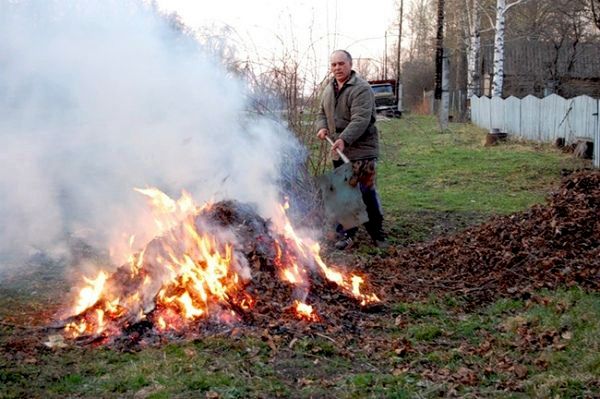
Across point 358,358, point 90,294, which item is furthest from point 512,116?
point 358,358

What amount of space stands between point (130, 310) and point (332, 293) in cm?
152

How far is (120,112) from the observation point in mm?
6211

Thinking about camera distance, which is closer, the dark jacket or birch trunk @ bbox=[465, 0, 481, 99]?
the dark jacket

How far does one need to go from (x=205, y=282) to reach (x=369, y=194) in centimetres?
291

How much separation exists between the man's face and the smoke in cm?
103

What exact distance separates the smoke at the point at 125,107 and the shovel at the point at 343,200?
0.60 meters

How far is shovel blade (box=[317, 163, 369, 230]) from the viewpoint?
695cm

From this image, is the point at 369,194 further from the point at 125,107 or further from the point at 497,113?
the point at 497,113

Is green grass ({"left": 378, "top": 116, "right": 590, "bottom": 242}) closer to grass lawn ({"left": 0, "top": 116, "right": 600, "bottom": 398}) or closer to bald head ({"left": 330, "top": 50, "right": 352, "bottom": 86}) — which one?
bald head ({"left": 330, "top": 50, "right": 352, "bottom": 86})

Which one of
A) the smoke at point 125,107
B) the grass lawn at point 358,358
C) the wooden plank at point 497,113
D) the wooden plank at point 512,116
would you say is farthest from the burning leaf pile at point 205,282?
the wooden plank at point 497,113

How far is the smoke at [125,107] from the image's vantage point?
5.71 m

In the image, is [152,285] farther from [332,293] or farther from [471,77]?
[471,77]

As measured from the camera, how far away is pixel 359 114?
6934mm

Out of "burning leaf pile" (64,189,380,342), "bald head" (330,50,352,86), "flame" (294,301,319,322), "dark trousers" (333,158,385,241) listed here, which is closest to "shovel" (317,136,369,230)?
"dark trousers" (333,158,385,241)
